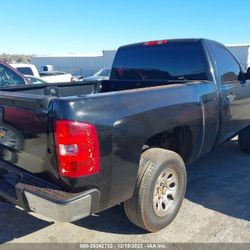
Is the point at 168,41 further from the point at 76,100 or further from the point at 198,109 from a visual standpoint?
the point at 76,100

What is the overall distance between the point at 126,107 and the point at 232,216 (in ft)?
6.31

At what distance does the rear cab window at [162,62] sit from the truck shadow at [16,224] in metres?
2.52

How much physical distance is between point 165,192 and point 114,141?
42.2 inches

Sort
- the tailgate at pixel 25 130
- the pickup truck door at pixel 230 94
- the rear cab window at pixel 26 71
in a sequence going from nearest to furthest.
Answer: the tailgate at pixel 25 130 → the pickup truck door at pixel 230 94 → the rear cab window at pixel 26 71

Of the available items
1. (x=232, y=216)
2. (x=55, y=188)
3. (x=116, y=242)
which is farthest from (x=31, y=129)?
(x=232, y=216)

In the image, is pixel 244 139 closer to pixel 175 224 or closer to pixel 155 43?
pixel 155 43

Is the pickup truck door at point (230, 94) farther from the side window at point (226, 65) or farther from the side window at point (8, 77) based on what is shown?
the side window at point (8, 77)

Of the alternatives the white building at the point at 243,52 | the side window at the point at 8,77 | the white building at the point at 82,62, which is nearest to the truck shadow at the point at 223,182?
the side window at the point at 8,77

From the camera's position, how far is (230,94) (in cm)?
470

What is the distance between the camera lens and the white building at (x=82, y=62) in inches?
1710

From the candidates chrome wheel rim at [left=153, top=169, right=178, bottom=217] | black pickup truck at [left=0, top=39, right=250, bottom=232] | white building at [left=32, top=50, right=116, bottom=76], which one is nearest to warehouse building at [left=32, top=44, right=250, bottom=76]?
white building at [left=32, top=50, right=116, bottom=76]

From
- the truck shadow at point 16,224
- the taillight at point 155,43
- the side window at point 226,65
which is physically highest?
the taillight at point 155,43

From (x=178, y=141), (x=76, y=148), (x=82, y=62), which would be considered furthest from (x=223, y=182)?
(x=82, y=62)

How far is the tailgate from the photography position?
2.79m
